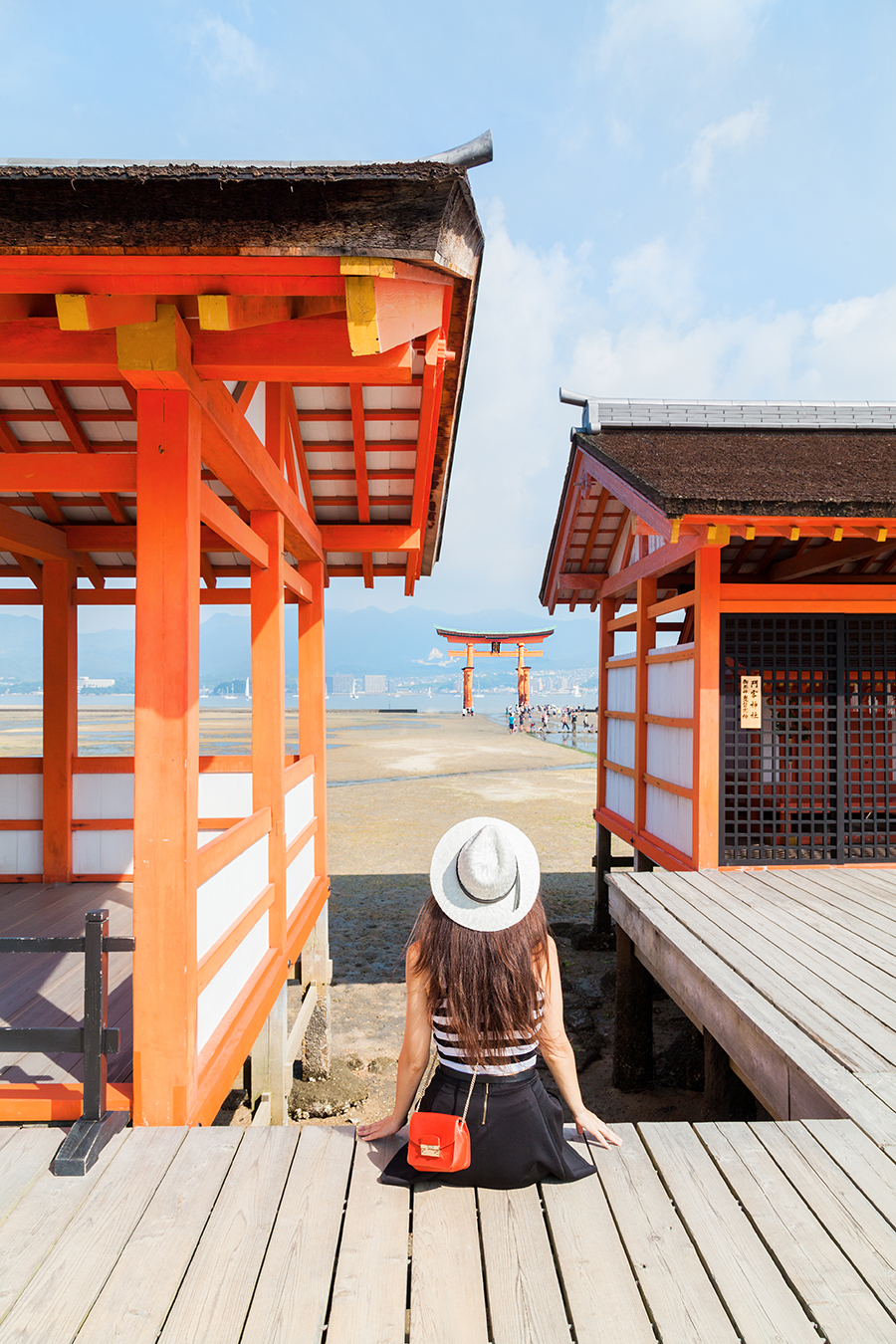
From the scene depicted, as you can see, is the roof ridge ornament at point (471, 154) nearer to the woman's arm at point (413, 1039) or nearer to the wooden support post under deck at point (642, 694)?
the woman's arm at point (413, 1039)

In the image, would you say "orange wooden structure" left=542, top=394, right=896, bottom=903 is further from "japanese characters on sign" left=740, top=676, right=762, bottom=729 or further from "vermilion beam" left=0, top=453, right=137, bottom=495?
"vermilion beam" left=0, top=453, right=137, bottom=495

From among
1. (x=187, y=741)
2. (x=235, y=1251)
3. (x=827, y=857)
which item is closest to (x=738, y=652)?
(x=827, y=857)

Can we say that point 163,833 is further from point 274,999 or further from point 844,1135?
point 844,1135

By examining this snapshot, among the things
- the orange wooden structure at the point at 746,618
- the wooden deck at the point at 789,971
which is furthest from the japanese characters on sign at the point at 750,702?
the wooden deck at the point at 789,971

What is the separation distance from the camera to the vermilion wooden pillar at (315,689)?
23.2 feet

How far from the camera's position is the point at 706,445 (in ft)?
24.6

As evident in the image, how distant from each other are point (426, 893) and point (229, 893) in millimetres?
8175

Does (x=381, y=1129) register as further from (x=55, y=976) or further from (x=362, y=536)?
(x=362, y=536)

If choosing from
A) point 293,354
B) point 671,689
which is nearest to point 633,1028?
point 671,689

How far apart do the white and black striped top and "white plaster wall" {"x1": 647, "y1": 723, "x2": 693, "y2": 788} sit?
4.42 metres

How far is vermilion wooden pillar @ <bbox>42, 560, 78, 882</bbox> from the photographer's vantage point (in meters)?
6.22

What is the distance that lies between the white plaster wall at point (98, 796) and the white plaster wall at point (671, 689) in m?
Answer: 4.89

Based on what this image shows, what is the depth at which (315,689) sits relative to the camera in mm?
7219

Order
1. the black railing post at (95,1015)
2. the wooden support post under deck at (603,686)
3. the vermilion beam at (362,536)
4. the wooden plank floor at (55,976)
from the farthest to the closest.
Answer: the wooden support post under deck at (603,686), the vermilion beam at (362,536), the wooden plank floor at (55,976), the black railing post at (95,1015)
